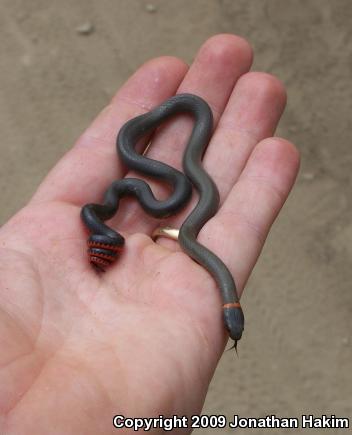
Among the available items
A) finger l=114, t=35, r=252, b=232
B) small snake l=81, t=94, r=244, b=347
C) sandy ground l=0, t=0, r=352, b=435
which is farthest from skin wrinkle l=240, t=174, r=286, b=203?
sandy ground l=0, t=0, r=352, b=435

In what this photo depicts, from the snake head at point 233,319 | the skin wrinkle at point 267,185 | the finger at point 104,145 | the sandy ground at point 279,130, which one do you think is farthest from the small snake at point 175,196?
the sandy ground at point 279,130

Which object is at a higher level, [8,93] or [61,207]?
[61,207]

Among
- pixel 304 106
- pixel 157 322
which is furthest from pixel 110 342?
pixel 304 106

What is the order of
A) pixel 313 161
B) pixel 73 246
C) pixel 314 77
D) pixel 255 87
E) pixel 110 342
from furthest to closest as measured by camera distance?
pixel 314 77
pixel 313 161
pixel 255 87
pixel 73 246
pixel 110 342

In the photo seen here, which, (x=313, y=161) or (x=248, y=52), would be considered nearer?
(x=248, y=52)

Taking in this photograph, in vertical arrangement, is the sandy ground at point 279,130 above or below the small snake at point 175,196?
below

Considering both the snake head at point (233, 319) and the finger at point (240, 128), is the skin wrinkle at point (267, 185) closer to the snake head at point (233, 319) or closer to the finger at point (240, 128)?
the finger at point (240, 128)

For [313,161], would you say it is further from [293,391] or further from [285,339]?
[293,391]

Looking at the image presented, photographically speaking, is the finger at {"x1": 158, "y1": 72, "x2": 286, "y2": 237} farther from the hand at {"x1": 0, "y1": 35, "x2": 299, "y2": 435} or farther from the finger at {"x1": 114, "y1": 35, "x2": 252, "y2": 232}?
the finger at {"x1": 114, "y1": 35, "x2": 252, "y2": 232}
